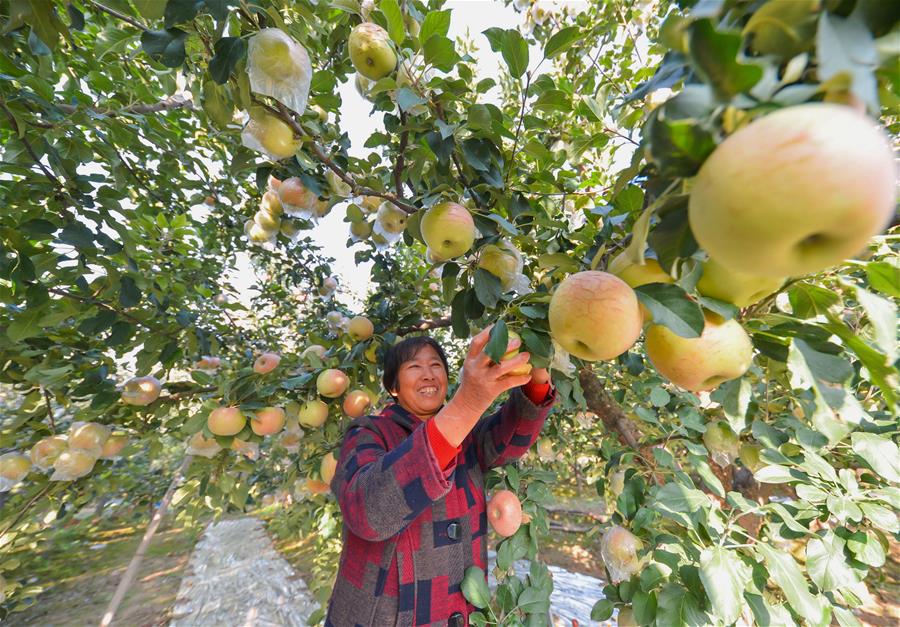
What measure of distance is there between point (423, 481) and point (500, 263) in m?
0.71

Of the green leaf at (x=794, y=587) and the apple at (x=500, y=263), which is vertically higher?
the apple at (x=500, y=263)

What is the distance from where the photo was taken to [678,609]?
99cm

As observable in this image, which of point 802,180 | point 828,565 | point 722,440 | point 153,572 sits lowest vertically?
point 153,572

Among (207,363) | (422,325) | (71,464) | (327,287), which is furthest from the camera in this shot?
(327,287)

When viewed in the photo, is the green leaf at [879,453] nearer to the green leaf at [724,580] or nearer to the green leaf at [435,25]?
the green leaf at [724,580]

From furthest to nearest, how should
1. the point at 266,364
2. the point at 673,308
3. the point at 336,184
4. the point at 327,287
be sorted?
the point at 327,287 → the point at 266,364 → the point at 336,184 → the point at 673,308

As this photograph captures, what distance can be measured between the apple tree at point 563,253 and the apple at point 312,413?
2 centimetres

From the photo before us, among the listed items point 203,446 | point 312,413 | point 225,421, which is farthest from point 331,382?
point 203,446

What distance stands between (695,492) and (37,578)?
8.99 metres

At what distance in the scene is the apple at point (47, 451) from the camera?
163 cm

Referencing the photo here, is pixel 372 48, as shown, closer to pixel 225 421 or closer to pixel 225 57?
pixel 225 57

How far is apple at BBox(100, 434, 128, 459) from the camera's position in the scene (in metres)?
1.69

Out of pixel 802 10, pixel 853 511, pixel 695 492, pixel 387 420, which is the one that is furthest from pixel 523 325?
pixel 853 511

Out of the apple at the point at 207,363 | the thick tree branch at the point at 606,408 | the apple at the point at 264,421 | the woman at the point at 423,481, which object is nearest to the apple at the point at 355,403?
the woman at the point at 423,481
